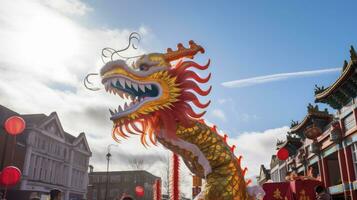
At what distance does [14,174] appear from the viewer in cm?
945

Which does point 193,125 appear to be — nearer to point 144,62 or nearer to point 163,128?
point 163,128

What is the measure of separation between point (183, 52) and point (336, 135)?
12.9 metres

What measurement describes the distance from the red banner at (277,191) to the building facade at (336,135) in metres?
5.66

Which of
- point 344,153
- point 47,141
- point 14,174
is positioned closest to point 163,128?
point 14,174

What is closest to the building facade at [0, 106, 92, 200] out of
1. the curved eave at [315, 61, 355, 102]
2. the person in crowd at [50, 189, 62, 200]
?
the curved eave at [315, 61, 355, 102]

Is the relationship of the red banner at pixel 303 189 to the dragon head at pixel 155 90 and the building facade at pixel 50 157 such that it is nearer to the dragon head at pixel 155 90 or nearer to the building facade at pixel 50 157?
the dragon head at pixel 155 90

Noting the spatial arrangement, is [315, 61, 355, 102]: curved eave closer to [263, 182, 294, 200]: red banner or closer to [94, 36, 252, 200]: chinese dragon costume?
[263, 182, 294, 200]: red banner

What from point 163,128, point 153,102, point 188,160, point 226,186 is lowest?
point 226,186

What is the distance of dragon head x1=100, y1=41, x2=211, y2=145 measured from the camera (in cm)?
495

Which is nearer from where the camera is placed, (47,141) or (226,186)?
(226,186)

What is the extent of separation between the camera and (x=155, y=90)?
5.07 m

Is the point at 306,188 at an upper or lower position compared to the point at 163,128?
lower

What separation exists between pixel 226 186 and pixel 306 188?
1.94m

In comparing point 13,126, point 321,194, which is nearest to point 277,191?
point 321,194
